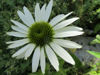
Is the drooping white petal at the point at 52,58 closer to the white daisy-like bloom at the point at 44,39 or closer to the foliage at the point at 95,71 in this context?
the white daisy-like bloom at the point at 44,39

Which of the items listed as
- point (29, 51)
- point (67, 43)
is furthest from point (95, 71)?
point (29, 51)

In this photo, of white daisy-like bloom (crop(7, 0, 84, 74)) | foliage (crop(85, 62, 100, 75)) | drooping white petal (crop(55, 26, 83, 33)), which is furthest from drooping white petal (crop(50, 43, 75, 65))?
foliage (crop(85, 62, 100, 75))

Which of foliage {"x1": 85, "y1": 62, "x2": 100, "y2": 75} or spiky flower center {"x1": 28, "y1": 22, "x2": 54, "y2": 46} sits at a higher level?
spiky flower center {"x1": 28, "y1": 22, "x2": 54, "y2": 46}

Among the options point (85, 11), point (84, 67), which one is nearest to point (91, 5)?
point (85, 11)

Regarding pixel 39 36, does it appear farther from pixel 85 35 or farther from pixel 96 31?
pixel 85 35

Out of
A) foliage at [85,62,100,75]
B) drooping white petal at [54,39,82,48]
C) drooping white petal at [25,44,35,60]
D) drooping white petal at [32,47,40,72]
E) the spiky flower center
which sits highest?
the spiky flower center

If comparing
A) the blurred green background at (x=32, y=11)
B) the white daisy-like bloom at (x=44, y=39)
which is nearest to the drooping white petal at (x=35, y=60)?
the white daisy-like bloom at (x=44, y=39)

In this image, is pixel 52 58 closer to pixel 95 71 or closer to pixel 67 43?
pixel 67 43

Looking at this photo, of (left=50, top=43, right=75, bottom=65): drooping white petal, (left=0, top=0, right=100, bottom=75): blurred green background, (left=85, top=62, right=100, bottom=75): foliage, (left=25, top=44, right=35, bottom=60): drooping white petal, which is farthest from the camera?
(left=0, top=0, right=100, bottom=75): blurred green background

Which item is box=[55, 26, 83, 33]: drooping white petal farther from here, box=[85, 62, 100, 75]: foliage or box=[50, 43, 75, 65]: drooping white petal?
box=[85, 62, 100, 75]: foliage
